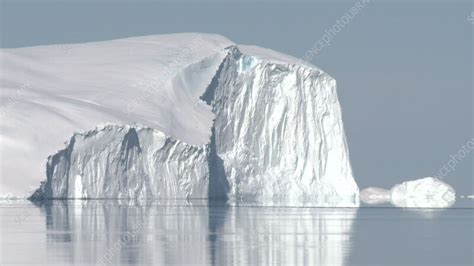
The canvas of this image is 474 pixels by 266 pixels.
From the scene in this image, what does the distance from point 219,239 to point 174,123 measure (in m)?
30.5

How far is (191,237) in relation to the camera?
29094mm

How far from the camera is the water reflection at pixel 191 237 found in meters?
23.5

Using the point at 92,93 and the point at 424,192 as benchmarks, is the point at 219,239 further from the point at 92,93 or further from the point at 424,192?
the point at 424,192

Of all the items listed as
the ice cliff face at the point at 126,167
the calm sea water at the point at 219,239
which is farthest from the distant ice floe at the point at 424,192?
the calm sea water at the point at 219,239

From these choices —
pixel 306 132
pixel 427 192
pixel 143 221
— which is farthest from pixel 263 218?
pixel 427 192

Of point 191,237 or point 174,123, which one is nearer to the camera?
point 191,237

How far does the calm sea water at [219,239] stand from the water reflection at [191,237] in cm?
2

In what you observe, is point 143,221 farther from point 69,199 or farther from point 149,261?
point 69,199

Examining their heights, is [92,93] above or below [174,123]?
above

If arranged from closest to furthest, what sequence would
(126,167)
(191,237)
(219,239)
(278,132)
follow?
1. (219,239)
2. (191,237)
3. (126,167)
4. (278,132)

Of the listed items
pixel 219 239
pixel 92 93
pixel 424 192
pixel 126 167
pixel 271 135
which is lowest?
pixel 219 239

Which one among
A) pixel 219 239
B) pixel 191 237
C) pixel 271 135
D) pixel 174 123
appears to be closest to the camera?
pixel 219 239

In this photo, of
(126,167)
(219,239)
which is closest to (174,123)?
(126,167)

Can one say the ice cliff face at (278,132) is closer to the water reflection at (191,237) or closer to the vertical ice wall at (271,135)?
A: the vertical ice wall at (271,135)
